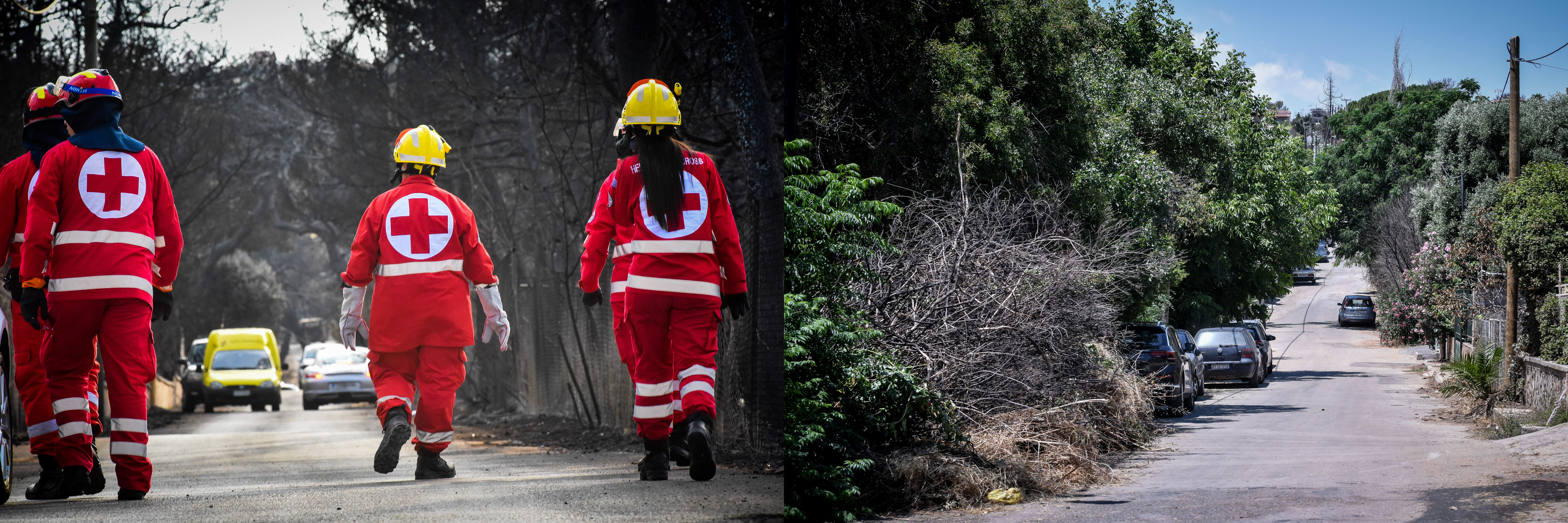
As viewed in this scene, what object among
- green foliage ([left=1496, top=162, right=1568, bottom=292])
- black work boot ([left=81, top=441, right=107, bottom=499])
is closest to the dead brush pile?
black work boot ([left=81, top=441, right=107, bottom=499])

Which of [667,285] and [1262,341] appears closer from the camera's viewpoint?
[667,285]

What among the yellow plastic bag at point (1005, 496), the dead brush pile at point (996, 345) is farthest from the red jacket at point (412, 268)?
the yellow plastic bag at point (1005, 496)

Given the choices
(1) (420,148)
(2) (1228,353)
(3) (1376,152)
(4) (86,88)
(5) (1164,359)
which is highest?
(3) (1376,152)

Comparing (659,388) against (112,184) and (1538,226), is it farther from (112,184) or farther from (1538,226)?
(1538,226)

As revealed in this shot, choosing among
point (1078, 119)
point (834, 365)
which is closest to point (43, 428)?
point (834, 365)

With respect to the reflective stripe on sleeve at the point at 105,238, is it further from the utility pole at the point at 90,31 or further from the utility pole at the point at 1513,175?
the utility pole at the point at 1513,175

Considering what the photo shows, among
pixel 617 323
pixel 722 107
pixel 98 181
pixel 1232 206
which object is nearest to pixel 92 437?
pixel 98 181

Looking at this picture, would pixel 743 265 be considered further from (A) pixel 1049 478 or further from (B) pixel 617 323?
(A) pixel 1049 478

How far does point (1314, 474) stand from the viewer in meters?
10.3

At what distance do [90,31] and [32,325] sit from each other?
0.83 metres

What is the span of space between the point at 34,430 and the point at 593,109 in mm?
2775

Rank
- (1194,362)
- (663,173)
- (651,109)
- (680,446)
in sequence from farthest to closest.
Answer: (1194,362) → (680,446) → (663,173) → (651,109)

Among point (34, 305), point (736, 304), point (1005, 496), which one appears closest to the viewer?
point (34, 305)

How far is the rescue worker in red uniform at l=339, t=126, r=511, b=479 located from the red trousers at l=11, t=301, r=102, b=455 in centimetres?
64
